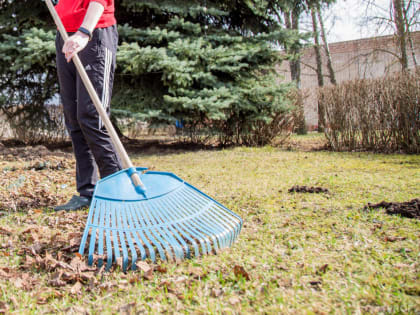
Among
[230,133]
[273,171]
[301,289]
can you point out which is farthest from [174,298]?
[230,133]

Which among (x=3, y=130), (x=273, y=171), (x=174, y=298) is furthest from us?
(x=3, y=130)

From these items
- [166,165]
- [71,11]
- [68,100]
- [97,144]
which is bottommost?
[166,165]

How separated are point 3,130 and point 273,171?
693 centimetres

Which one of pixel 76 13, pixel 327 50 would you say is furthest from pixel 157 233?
pixel 327 50

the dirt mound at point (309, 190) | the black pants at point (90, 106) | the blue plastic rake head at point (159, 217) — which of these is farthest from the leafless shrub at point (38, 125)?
the blue plastic rake head at point (159, 217)

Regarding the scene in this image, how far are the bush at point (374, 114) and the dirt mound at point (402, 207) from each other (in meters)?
3.49

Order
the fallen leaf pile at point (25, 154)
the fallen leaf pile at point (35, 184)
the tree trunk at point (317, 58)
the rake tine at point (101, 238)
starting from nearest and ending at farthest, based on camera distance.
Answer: the rake tine at point (101, 238)
the fallen leaf pile at point (35, 184)
the fallen leaf pile at point (25, 154)
the tree trunk at point (317, 58)

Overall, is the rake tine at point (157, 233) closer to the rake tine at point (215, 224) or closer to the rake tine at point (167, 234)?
the rake tine at point (167, 234)

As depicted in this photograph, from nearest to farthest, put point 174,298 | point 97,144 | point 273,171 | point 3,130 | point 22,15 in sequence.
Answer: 1. point 174,298
2. point 97,144
3. point 273,171
4. point 22,15
5. point 3,130

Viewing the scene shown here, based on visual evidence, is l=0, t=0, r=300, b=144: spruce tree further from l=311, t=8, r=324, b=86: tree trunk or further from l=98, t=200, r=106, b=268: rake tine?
l=311, t=8, r=324, b=86: tree trunk

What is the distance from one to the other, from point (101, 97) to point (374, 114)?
4.84m

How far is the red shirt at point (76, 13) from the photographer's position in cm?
235

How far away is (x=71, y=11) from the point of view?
2355 millimetres

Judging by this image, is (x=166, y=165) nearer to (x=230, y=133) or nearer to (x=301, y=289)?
(x=230, y=133)
